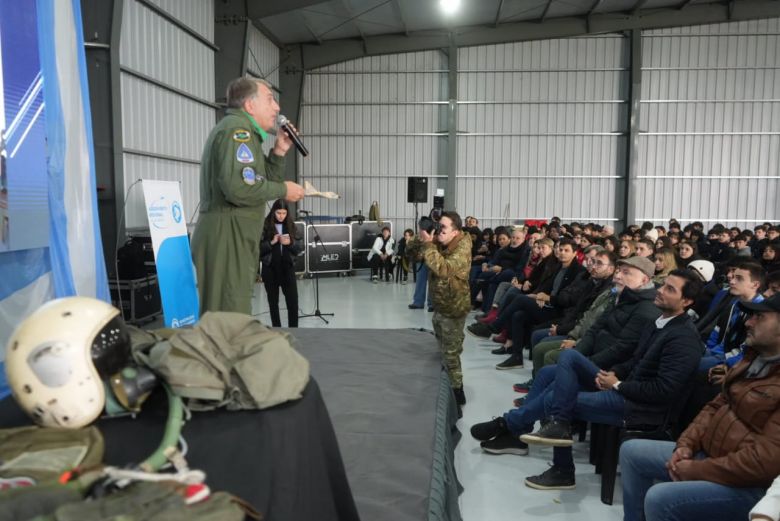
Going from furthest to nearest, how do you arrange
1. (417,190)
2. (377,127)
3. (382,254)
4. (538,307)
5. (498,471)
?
(377,127) < (417,190) < (382,254) < (538,307) < (498,471)

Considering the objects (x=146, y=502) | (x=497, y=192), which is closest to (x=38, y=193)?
(x=146, y=502)

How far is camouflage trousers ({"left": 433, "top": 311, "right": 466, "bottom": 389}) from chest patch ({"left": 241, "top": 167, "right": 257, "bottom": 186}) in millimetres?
1928

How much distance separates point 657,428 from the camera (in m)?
2.58

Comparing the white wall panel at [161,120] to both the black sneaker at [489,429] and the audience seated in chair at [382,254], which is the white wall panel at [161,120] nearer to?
the audience seated in chair at [382,254]

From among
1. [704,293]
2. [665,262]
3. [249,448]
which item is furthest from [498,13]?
[249,448]

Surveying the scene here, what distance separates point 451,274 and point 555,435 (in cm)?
118

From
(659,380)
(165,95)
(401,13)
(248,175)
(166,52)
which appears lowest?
(659,380)

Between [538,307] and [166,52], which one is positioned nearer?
[538,307]

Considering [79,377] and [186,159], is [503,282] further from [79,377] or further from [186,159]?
[79,377]

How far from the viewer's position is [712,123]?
1298 centimetres

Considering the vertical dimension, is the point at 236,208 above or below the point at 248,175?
below

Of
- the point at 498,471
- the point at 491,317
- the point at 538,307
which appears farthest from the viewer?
the point at 491,317

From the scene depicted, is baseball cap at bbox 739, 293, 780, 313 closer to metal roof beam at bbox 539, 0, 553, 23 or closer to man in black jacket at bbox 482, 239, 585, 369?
man in black jacket at bbox 482, 239, 585, 369

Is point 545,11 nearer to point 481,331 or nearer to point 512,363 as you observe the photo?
point 481,331
